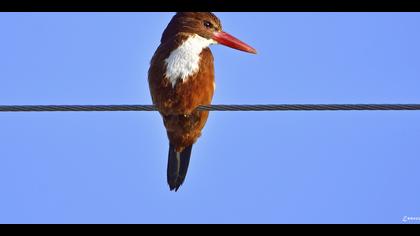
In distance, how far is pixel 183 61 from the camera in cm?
442

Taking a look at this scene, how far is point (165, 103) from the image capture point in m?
4.36

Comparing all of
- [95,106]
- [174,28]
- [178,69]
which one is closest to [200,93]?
[178,69]

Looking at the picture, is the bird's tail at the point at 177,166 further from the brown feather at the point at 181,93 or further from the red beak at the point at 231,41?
the red beak at the point at 231,41

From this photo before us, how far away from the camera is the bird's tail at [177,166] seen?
197 inches

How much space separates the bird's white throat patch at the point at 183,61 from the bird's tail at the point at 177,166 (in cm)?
72

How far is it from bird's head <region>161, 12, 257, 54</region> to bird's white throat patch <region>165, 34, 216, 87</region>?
0.13m

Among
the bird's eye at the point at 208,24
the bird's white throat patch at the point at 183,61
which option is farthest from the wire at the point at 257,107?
the bird's eye at the point at 208,24

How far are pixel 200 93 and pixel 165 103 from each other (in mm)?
212

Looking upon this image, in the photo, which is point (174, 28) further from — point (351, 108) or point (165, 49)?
point (351, 108)

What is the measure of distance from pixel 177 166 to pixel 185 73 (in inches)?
35.2

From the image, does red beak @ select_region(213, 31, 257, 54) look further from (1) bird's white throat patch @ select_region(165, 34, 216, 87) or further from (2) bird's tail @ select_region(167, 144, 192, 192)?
(2) bird's tail @ select_region(167, 144, 192, 192)

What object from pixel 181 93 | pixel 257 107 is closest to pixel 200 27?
pixel 181 93

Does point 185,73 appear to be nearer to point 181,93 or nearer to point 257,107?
point 181,93

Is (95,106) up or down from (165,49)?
down
